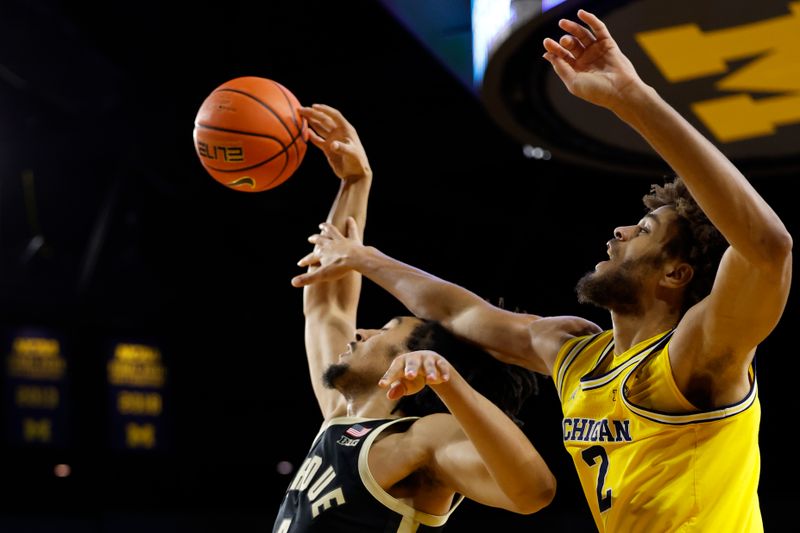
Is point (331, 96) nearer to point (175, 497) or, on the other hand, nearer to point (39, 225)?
point (39, 225)

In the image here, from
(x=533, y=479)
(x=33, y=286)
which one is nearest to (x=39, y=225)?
(x=33, y=286)

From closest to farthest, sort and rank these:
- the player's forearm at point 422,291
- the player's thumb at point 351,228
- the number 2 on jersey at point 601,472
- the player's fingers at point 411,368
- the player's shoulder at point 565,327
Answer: the player's fingers at point 411,368
the number 2 on jersey at point 601,472
the player's shoulder at point 565,327
the player's forearm at point 422,291
the player's thumb at point 351,228

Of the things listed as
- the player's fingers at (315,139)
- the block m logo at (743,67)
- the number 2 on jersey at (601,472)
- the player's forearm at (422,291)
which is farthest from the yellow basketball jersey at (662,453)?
the block m logo at (743,67)

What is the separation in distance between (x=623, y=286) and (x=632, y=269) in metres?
0.05

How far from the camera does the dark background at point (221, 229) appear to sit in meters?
7.83

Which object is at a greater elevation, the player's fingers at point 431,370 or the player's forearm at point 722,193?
the player's forearm at point 722,193

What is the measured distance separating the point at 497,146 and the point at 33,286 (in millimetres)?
4335

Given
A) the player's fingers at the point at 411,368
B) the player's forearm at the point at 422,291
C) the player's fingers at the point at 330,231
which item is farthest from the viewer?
the player's fingers at the point at 330,231

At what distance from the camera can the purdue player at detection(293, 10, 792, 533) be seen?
221 cm

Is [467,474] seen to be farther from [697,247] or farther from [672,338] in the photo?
[697,247]

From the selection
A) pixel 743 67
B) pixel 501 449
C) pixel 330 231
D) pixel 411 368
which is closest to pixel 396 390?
pixel 411 368

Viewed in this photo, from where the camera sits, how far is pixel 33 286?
8.06 metres

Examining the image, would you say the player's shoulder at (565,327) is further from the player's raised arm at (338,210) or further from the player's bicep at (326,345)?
the player's raised arm at (338,210)

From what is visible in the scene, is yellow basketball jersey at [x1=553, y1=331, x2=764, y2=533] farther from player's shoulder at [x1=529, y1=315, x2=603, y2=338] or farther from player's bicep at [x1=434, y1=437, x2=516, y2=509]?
player's shoulder at [x1=529, y1=315, x2=603, y2=338]
